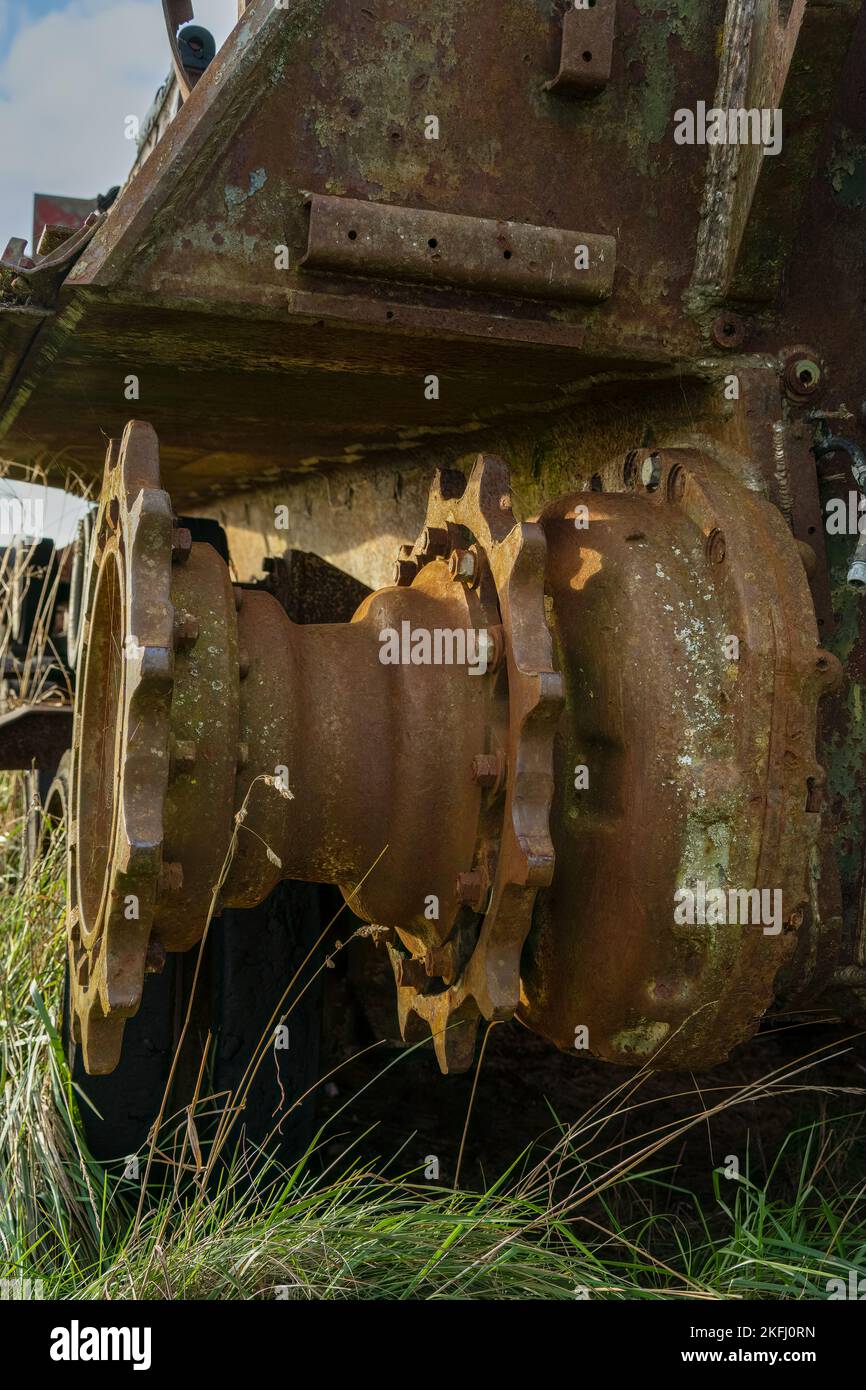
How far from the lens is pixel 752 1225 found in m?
2.42

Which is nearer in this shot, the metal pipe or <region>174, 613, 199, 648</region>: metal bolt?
<region>174, 613, 199, 648</region>: metal bolt

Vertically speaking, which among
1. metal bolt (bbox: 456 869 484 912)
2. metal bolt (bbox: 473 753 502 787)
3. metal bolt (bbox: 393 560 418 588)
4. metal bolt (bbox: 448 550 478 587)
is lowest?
metal bolt (bbox: 456 869 484 912)

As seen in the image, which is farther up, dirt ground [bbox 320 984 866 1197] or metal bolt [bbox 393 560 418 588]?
metal bolt [bbox 393 560 418 588]

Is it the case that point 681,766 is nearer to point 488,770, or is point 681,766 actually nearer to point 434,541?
point 488,770

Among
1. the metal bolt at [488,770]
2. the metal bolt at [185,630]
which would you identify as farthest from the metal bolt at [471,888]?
the metal bolt at [185,630]

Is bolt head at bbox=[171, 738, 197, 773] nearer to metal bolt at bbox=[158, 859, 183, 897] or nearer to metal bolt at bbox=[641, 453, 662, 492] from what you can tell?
metal bolt at bbox=[158, 859, 183, 897]

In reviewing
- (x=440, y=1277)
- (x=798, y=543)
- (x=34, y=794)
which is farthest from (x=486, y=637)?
(x=34, y=794)

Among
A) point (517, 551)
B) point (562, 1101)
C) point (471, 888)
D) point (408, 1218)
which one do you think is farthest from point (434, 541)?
point (562, 1101)

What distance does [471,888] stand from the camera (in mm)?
1870

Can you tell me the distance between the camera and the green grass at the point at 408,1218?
6.27 feet

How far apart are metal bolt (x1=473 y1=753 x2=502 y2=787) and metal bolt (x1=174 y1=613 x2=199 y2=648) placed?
1.37 ft

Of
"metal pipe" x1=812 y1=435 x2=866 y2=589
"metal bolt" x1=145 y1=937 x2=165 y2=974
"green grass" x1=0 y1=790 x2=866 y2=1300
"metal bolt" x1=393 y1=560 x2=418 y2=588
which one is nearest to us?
"metal bolt" x1=145 y1=937 x2=165 y2=974

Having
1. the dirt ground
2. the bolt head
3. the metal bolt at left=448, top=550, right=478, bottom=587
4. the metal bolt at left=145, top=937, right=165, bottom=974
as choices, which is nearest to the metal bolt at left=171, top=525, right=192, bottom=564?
the bolt head

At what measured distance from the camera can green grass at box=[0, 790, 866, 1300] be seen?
75.2 inches
